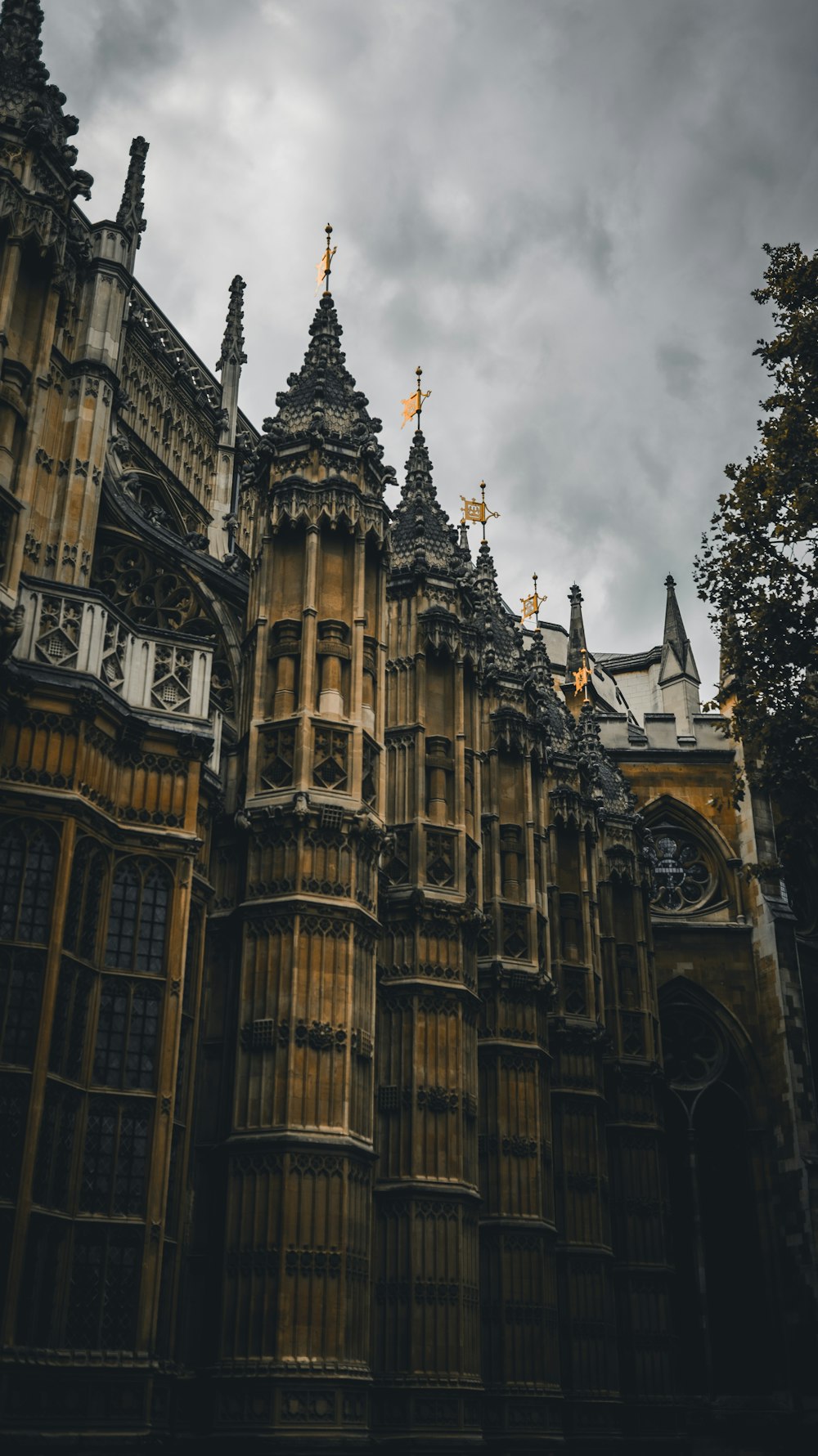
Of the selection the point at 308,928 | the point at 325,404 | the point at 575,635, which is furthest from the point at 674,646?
the point at 308,928

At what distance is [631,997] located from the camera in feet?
111

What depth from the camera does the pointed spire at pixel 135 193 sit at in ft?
91.2

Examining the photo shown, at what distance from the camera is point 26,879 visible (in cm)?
1598

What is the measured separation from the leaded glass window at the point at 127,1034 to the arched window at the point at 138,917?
0.85 ft

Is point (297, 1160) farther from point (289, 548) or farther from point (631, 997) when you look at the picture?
point (631, 997)

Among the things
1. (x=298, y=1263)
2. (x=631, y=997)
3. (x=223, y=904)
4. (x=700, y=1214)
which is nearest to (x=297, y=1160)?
(x=298, y=1263)

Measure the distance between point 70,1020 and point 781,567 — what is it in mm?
12115

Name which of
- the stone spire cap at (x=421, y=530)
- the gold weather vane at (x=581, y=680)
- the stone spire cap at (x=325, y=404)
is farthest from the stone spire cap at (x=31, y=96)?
the gold weather vane at (x=581, y=680)

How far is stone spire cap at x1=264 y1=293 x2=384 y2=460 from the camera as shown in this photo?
2272cm

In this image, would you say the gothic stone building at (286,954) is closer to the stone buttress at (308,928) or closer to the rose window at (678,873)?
the stone buttress at (308,928)

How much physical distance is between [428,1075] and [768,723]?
7149 millimetres

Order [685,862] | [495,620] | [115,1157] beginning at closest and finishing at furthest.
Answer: [115,1157], [495,620], [685,862]

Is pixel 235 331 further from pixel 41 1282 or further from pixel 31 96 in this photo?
pixel 41 1282

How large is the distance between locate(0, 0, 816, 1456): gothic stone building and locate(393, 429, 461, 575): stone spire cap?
0.10 metres
